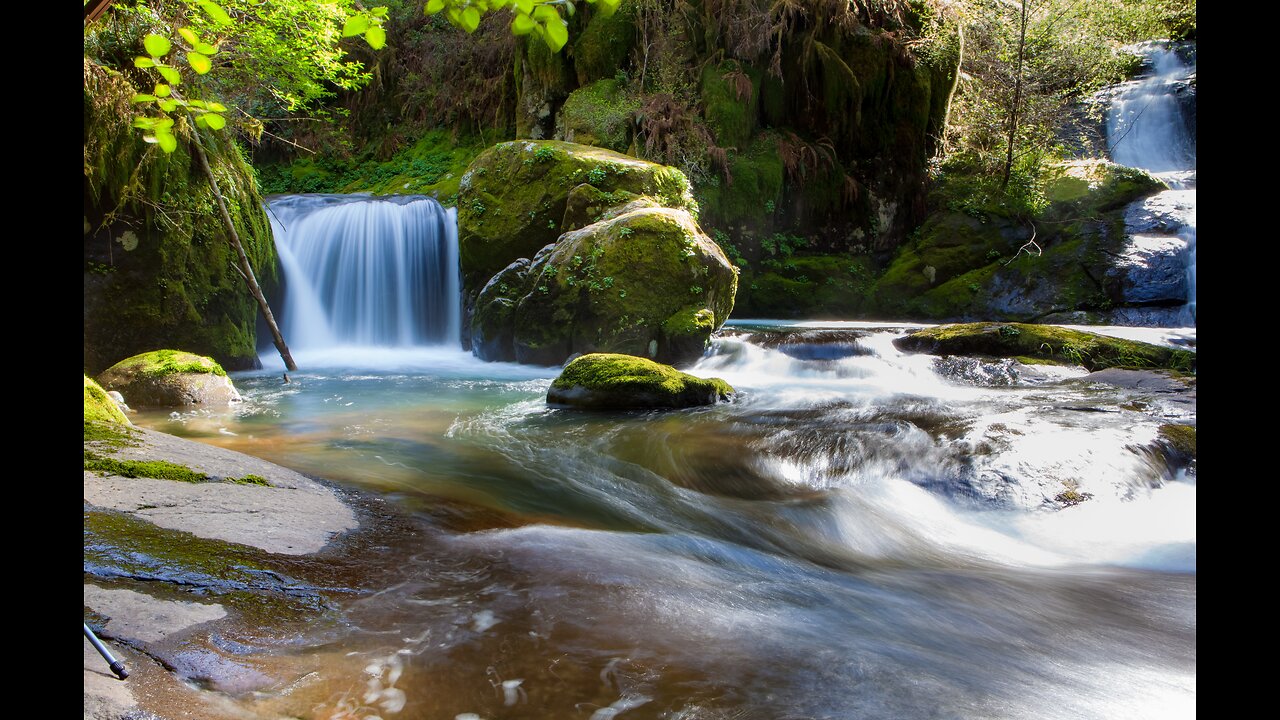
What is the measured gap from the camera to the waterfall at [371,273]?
41.8 ft

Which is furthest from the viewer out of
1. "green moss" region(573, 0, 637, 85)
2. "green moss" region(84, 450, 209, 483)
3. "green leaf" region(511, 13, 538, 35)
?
"green moss" region(573, 0, 637, 85)

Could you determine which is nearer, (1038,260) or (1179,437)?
(1179,437)

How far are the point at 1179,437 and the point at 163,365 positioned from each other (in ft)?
31.0

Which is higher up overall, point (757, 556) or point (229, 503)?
point (229, 503)

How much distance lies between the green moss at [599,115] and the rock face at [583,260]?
9.66ft

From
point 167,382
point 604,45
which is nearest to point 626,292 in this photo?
point 167,382

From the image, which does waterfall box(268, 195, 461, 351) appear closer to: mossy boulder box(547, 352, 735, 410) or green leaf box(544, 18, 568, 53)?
mossy boulder box(547, 352, 735, 410)

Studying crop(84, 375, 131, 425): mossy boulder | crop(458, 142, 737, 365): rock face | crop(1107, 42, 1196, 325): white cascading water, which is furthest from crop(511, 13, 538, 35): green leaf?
crop(1107, 42, 1196, 325): white cascading water

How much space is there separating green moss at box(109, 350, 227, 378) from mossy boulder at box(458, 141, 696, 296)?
490 centimetres

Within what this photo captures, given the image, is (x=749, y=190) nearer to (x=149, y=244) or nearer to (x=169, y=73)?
(x=149, y=244)


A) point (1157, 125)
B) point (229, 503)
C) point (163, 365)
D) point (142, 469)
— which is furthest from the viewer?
point (1157, 125)

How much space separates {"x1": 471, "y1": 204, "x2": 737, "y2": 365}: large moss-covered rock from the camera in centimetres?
1006

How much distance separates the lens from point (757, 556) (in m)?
3.83

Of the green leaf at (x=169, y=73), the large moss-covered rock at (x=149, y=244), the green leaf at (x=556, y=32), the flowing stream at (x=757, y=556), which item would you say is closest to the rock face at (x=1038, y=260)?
the flowing stream at (x=757, y=556)
